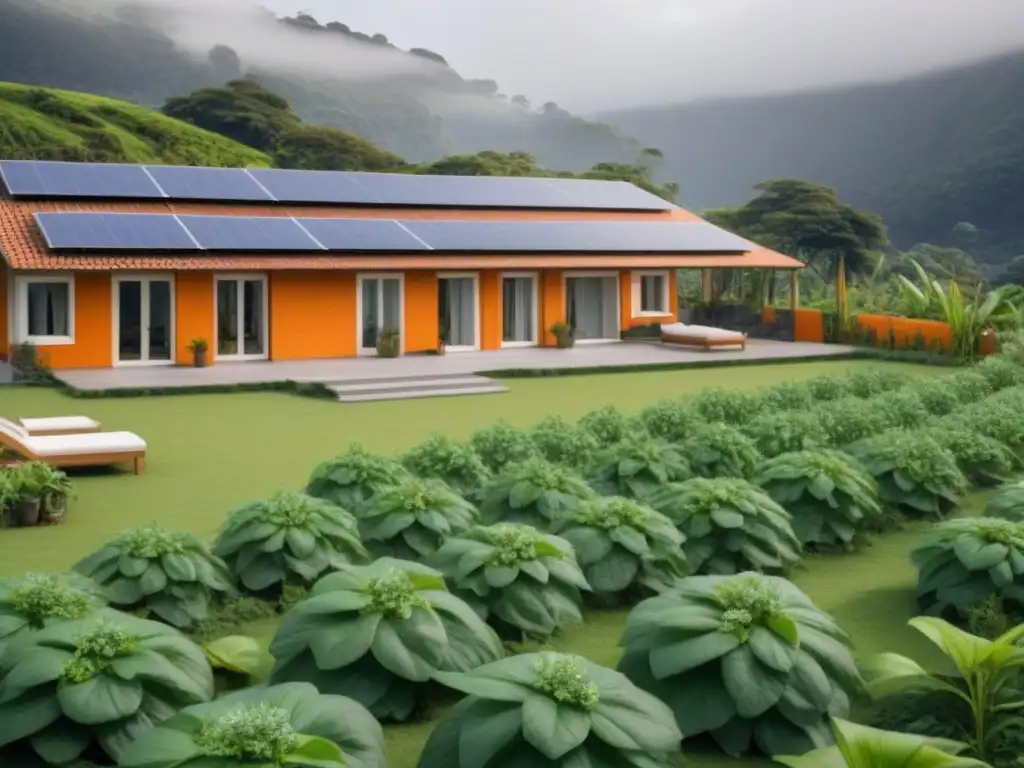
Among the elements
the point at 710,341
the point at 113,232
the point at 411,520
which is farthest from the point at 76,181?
the point at 411,520

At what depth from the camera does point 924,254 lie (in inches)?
2734

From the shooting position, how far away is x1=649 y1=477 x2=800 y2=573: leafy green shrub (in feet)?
22.8

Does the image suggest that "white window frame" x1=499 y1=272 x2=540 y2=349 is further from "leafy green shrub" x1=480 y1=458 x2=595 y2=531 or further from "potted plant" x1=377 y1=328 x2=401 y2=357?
"leafy green shrub" x1=480 y1=458 x2=595 y2=531

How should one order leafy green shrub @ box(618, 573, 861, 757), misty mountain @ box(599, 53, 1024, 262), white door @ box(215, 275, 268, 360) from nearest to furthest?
leafy green shrub @ box(618, 573, 861, 757)
white door @ box(215, 275, 268, 360)
misty mountain @ box(599, 53, 1024, 262)

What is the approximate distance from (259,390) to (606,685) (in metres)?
15.3

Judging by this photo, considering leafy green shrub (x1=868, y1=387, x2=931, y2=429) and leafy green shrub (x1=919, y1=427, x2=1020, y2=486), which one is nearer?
leafy green shrub (x1=919, y1=427, x2=1020, y2=486)

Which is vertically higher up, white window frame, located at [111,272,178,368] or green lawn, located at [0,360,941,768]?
white window frame, located at [111,272,178,368]

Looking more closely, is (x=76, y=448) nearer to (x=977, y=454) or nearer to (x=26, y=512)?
(x=26, y=512)

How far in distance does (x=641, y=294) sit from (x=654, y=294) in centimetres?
40

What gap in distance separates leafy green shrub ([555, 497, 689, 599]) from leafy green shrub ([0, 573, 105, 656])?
2534 millimetres

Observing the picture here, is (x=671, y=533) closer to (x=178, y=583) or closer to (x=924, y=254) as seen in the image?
(x=178, y=583)

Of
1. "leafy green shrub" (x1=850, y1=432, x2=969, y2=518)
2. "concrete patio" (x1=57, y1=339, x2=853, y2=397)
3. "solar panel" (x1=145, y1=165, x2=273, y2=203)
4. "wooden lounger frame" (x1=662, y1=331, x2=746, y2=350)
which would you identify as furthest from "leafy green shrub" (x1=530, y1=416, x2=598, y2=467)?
"solar panel" (x1=145, y1=165, x2=273, y2=203)

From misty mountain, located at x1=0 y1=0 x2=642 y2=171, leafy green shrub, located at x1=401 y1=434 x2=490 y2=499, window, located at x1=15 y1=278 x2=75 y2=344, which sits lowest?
leafy green shrub, located at x1=401 y1=434 x2=490 y2=499

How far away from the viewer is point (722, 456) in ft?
29.8
